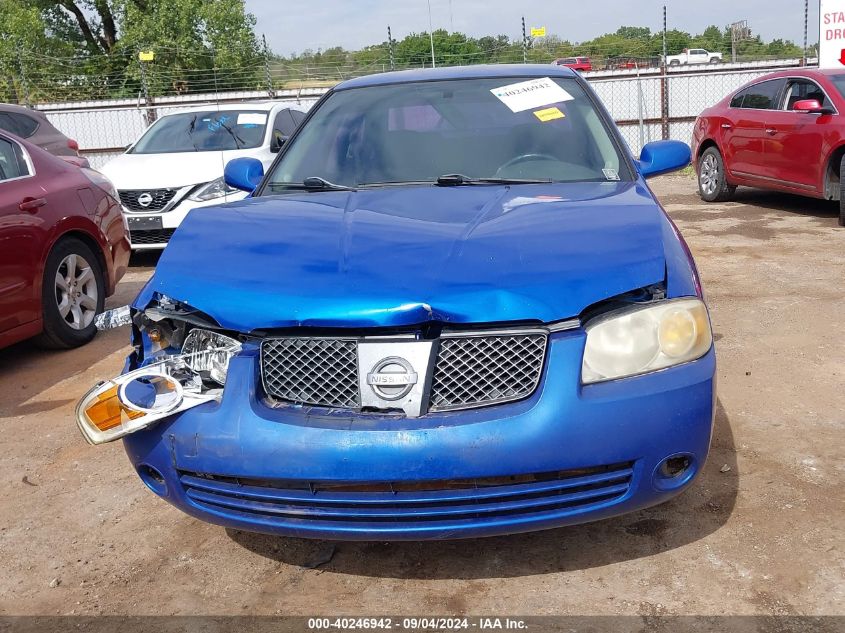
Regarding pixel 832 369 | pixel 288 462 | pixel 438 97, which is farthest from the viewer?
pixel 832 369

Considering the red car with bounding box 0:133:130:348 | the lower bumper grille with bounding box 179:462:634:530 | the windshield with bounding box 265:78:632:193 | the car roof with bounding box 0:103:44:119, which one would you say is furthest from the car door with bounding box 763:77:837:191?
the car roof with bounding box 0:103:44:119

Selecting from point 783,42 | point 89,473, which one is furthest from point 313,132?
point 783,42

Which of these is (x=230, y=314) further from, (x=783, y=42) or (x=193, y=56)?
(x=193, y=56)

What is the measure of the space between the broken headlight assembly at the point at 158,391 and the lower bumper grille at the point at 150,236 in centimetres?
607

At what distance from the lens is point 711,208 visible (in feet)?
36.0

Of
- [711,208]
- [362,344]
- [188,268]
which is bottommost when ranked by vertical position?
[711,208]

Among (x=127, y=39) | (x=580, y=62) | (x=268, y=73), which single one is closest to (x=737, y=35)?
(x=580, y=62)

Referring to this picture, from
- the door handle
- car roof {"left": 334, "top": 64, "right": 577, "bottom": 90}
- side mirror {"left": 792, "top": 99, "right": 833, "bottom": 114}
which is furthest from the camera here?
side mirror {"left": 792, "top": 99, "right": 833, "bottom": 114}

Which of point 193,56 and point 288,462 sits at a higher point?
point 193,56

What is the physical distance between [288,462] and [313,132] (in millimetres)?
2068

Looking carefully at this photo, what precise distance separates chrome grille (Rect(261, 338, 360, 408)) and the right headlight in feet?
2.03

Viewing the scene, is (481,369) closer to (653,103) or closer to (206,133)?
(206,133)

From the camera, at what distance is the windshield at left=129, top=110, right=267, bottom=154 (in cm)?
939

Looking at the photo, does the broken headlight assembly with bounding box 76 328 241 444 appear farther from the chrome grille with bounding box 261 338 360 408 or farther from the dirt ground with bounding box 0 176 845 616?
the dirt ground with bounding box 0 176 845 616
